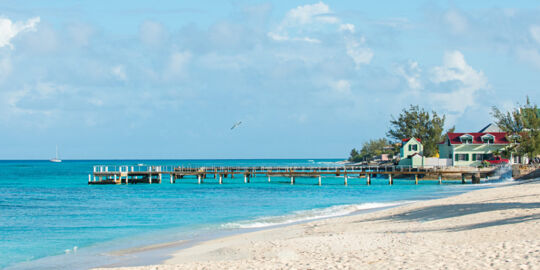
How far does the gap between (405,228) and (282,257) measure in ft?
22.3

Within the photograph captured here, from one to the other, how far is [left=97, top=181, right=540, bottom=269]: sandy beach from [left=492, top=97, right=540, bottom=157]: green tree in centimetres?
4575

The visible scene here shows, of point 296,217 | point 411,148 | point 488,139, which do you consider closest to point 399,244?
point 296,217

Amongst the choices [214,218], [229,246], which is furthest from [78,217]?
[229,246]

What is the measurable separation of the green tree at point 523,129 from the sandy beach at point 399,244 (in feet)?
150

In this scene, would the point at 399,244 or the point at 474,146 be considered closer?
the point at 399,244

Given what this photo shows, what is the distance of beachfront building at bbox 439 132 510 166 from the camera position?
75000mm

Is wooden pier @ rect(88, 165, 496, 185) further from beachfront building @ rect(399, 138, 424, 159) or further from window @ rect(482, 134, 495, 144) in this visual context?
window @ rect(482, 134, 495, 144)

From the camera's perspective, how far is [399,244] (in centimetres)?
1678

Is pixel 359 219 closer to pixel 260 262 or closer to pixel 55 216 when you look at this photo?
pixel 260 262

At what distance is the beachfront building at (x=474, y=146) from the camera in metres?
75.0

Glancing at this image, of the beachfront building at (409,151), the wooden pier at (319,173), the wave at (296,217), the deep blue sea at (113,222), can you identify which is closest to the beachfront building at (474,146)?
the wooden pier at (319,173)

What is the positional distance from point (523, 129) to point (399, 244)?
62.2 m

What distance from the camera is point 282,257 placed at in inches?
633

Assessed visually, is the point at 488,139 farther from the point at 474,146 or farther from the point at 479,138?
the point at 474,146
